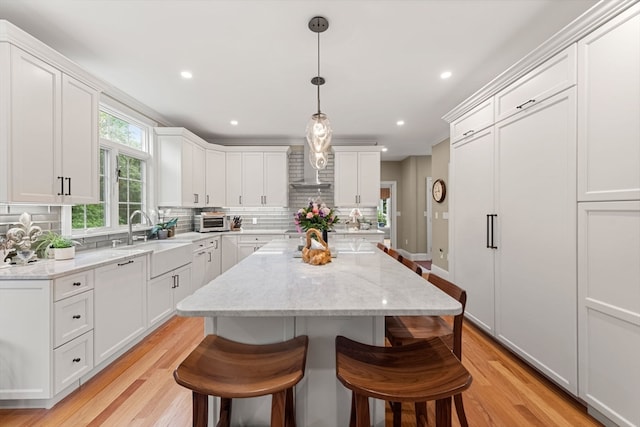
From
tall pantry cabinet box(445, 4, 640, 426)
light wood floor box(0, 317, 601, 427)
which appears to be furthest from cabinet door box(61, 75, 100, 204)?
tall pantry cabinet box(445, 4, 640, 426)

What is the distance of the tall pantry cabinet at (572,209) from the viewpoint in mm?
1520

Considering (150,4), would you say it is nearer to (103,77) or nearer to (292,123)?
(103,77)

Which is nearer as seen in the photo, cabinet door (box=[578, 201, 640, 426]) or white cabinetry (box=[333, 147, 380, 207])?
cabinet door (box=[578, 201, 640, 426])

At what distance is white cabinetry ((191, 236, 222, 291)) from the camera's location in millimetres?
3887

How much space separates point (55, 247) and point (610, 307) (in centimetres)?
382

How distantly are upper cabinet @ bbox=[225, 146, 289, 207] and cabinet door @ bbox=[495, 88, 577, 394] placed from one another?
3522 mm

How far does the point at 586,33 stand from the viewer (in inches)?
68.2

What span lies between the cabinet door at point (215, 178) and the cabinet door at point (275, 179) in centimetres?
78

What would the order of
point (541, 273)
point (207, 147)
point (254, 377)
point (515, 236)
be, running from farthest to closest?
point (207, 147)
point (515, 236)
point (541, 273)
point (254, 377)

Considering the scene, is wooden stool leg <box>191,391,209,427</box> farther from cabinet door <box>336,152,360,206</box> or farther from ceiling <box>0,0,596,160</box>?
cabinet door <box>336,152,360,206</box>

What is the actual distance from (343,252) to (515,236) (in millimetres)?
1466

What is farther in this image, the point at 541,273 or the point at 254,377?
the point at 541,273

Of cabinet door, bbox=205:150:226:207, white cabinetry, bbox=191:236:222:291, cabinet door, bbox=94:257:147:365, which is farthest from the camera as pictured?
cabinet door, bbox=205:150:226:207

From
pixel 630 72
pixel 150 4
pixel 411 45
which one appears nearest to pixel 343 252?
pixel 411 45
